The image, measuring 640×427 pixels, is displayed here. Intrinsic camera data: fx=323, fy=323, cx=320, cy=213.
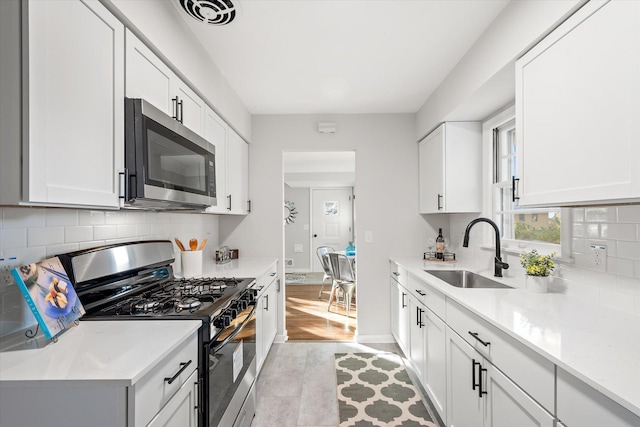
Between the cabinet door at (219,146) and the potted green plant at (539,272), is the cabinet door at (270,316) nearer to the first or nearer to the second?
the cabinet door at (219,146)

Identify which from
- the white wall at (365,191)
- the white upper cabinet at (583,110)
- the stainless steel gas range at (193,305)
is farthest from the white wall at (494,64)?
the stainless steel gas range at (193,305)

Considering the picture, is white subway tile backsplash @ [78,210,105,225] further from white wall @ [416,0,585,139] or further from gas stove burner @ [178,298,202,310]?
white wall @ [416,0,585,139]

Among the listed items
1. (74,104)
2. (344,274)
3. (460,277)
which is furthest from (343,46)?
(344,274)

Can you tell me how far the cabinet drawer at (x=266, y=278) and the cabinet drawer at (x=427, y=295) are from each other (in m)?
1.20

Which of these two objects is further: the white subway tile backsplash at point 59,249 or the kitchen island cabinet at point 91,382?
the white subway tile backsplash at point 59,249

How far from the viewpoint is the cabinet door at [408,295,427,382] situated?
2268 millimetres

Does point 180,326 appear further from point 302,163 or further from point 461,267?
point 302,163

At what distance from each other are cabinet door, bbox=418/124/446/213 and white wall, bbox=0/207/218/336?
230cm

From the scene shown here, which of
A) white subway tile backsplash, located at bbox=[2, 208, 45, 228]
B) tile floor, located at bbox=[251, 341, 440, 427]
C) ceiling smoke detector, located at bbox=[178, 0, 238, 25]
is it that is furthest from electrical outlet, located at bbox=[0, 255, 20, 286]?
tile floor, located at bbox=[251, 341, 440, 427]

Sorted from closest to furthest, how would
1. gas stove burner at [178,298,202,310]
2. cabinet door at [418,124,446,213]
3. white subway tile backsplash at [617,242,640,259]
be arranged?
white subway tile backsplash at [617,242,640,259] < gas stove burner at [178,298,202,310] < cabinet door at [418,124,446,213]

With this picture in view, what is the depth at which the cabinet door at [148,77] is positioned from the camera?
137 cm

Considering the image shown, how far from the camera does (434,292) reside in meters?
2.05

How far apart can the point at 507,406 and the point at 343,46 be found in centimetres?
211

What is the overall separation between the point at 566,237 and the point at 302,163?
4.89 meters
